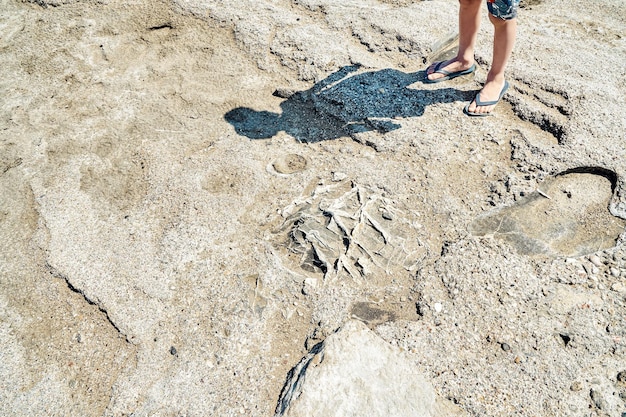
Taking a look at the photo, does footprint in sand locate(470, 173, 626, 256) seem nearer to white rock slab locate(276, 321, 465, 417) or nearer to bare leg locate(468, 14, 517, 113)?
bare leg locate(468, 14, 517, 113)

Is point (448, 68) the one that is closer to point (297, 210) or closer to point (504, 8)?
point (504, 8)

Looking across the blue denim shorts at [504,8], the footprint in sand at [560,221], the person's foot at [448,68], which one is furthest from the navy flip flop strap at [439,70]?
the footprint in sand at [560,221]

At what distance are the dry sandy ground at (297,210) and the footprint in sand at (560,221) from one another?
1 cm

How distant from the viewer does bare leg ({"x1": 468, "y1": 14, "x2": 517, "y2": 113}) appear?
2447 mm

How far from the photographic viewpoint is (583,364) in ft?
5.60

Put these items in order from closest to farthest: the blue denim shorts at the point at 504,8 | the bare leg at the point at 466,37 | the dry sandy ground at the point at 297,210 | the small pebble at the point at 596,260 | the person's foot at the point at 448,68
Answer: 1. the dry sandy ground at the point at 297,210
2. the small pebble at the point at 596,260
3. the blue denim shorts at the point at 504,8
4. the bare leg at the point at 466,37
5. the person's foot at the point at 448,68

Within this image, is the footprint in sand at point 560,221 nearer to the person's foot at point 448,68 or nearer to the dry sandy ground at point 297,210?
the dry sandy ground at point 297,210

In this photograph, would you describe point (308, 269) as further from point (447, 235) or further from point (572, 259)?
point (572, 259)

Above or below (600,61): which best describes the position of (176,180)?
below

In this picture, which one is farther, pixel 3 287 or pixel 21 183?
pixel 21 183

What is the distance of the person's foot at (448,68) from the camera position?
294 centimetres

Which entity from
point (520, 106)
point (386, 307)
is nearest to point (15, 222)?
point (386, 307)

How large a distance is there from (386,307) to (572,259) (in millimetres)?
901

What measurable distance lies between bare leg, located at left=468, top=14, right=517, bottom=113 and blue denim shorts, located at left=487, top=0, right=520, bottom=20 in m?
0.03
